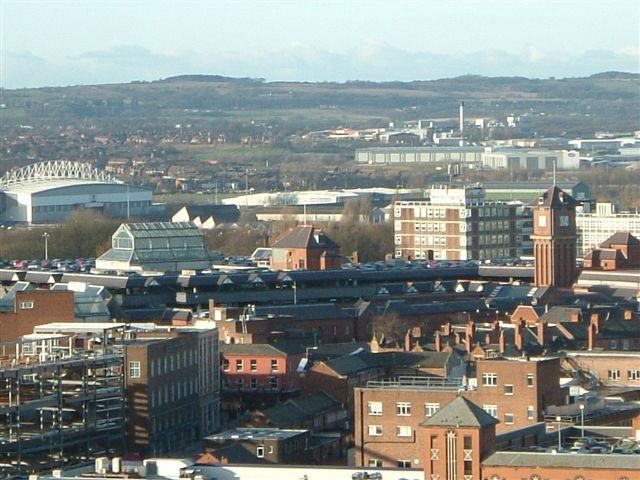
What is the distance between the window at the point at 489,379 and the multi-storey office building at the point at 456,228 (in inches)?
2400

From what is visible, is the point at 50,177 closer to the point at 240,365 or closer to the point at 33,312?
the point at 33,312

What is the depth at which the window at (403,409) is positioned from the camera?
181 ft

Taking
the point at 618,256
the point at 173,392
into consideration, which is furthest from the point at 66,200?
the point at 173,392

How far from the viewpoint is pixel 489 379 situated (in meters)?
55.4

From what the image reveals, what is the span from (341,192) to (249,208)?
54.5ft

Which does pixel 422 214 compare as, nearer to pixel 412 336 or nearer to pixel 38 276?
pixel 38 276

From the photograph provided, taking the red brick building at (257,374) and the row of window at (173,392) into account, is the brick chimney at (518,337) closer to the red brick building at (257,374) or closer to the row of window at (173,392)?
the red brick building at (257,374)

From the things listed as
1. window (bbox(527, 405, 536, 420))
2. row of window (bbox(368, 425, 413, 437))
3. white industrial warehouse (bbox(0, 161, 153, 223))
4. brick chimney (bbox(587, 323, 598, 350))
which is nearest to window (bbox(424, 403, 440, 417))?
row of window (bbox(368, 425, 413, 437))

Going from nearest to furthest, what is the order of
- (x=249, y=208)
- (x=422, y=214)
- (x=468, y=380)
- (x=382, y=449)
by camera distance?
(x=382, y=449)
(x=468, y=380)
(x=422, y=214)
(x=249, y=208)

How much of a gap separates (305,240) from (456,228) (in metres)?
20.5

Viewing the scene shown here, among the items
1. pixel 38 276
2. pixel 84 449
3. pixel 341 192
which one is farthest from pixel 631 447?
pixel 341 192

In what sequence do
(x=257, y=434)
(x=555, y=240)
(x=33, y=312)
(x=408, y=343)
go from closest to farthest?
1. (x=257, y=434)
2. (x=33, y=312)
3. (x=408, y=343)
4. (x=555, y=240)

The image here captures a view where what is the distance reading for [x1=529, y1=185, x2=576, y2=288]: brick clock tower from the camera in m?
93.2

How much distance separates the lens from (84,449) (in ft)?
180
